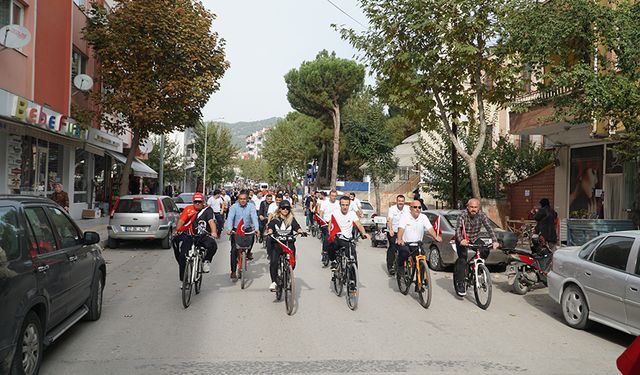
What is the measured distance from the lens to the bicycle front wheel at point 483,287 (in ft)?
28.5

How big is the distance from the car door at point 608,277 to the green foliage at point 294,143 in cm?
4686

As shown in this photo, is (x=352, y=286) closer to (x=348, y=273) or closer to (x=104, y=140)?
(x=348, y=273)

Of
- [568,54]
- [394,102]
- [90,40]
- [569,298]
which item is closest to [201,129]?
[90,40]

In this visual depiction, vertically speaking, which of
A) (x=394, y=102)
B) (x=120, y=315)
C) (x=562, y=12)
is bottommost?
(x=120, y=315)

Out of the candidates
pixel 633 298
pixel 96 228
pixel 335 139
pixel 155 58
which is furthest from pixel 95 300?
pixel 335 139

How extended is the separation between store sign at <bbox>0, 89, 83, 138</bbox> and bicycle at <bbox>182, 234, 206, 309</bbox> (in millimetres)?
7778

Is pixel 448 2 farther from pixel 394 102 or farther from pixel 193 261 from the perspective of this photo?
pixel 193 261

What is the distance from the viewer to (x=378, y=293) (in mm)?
9906

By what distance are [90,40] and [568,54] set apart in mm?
16435

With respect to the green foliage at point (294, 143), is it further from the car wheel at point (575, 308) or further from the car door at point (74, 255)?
the car door at point (74, 255)

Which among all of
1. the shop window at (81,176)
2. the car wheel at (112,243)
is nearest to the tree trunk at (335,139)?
the shop window at (81,176)

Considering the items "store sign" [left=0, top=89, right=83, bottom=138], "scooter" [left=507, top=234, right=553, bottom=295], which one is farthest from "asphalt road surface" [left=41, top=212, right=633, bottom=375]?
"store sign" [left=0, top=89, right=83, bottom=138]

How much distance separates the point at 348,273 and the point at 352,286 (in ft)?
0.95

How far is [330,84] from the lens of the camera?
47.5m
